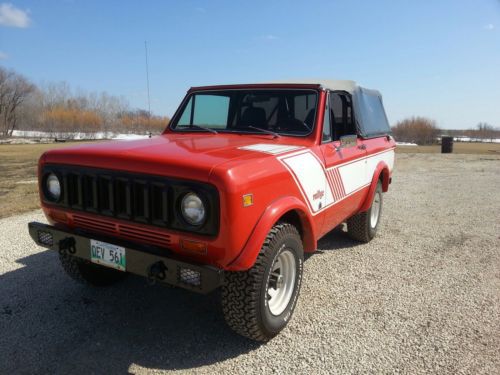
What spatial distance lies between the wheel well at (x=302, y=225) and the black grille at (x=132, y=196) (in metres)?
0.88

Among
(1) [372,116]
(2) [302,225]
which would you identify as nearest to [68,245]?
(2) [302,225]

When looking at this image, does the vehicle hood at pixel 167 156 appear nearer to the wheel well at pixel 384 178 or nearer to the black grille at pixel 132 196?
the black grille at pixel 132 196

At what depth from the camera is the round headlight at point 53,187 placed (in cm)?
300

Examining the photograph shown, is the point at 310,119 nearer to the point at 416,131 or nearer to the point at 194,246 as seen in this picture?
the point at 194,246

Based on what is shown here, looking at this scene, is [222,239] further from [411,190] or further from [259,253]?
[411,190]

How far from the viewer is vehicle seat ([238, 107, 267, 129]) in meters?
3.85

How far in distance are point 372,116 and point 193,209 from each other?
3701mm

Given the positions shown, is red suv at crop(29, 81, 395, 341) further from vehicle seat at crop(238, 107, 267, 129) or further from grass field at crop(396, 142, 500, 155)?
grass field at crop(396, 142, 500, 155)

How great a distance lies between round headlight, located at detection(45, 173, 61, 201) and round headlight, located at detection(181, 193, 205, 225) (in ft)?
4.04

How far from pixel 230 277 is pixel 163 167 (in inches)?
34.8

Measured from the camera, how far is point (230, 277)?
2629 millimetres

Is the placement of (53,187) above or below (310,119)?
below

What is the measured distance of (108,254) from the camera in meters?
2.67

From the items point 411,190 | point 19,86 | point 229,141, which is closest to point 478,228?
point 411,190
